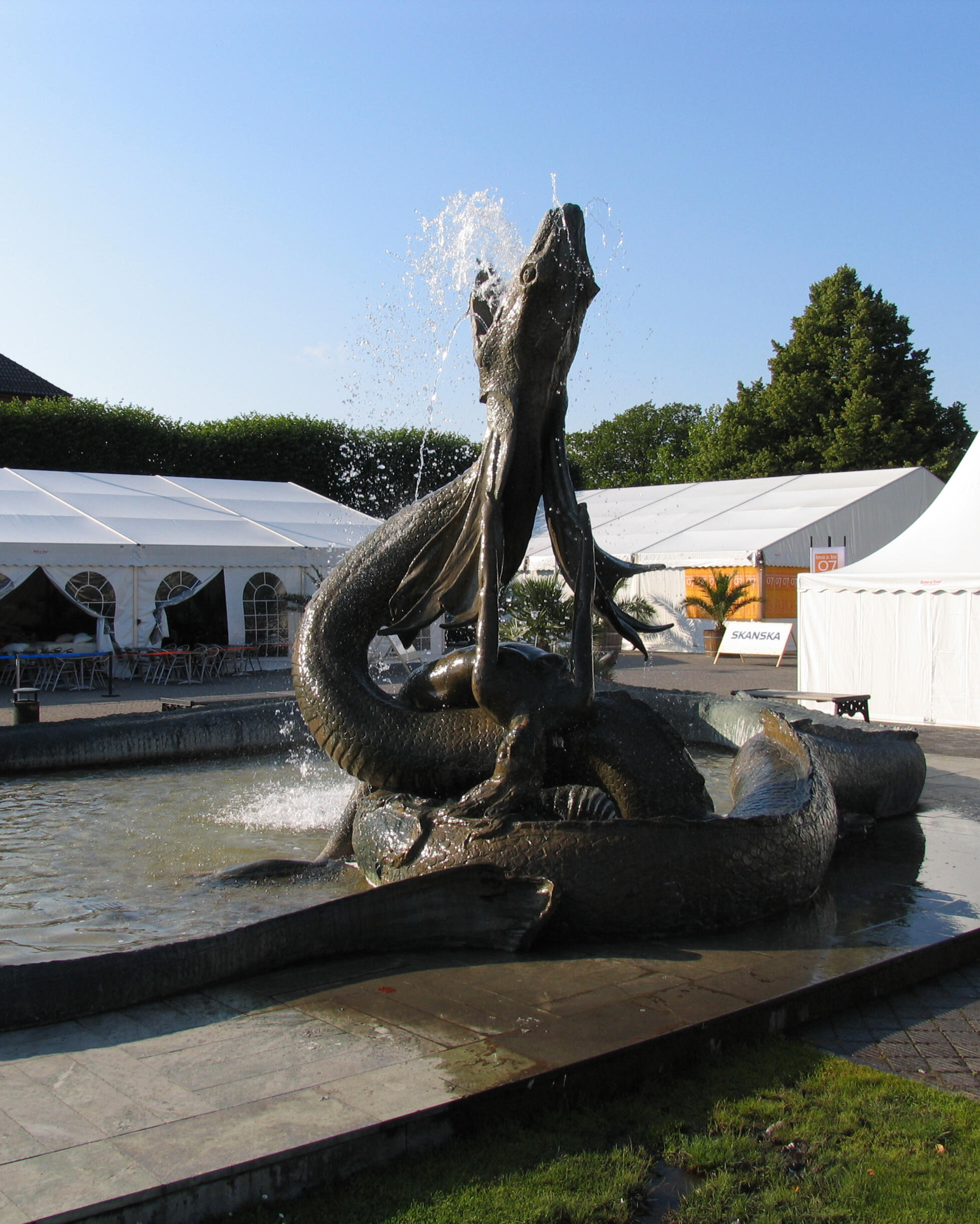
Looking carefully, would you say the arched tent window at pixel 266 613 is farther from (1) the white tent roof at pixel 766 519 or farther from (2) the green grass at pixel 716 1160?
(2) the green grass at pixel 716 1160

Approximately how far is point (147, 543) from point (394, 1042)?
17.5 metres

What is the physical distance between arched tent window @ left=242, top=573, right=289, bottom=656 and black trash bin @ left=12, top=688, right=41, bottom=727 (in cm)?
970

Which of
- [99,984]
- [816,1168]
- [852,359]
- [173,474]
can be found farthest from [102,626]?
[852,359]

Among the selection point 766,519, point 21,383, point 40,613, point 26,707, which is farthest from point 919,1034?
point 21,383

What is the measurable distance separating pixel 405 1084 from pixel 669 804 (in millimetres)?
2604

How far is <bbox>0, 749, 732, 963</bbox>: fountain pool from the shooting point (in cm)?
495

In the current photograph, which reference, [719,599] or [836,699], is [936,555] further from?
[719,599]

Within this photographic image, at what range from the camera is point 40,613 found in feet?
78.3

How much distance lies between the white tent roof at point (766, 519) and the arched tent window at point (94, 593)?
12.8 m

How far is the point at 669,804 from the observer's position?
213 inches

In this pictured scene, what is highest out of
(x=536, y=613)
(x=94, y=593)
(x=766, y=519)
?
(x=766, y=519)

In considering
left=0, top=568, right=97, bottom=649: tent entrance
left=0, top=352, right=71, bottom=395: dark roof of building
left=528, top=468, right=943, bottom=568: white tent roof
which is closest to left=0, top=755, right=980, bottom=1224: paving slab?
left=0, top=568, right=97, bottom=649: tent entrance

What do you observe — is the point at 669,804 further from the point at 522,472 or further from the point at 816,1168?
the point at 816,1168

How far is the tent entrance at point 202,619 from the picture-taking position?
891 inches
